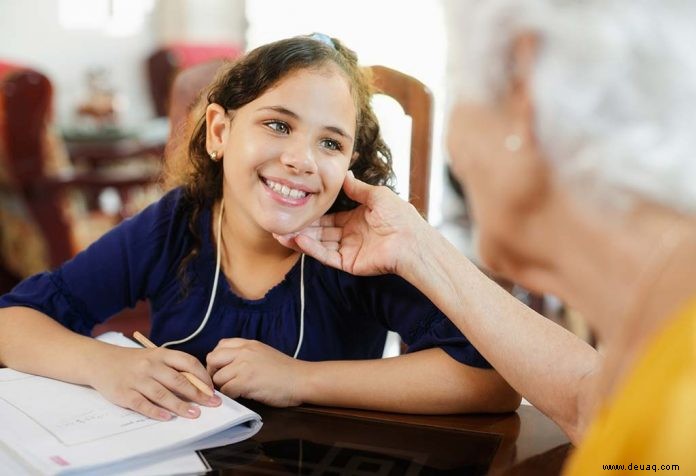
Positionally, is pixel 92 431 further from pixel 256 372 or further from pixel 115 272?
pixel 115 272

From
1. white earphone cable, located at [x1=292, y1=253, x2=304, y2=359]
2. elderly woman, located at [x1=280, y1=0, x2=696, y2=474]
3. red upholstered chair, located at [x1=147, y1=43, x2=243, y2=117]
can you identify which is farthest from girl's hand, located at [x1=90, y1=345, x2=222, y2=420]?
red upholstered chair, located at [x1=147, y1=43, x2=243, y2=117]

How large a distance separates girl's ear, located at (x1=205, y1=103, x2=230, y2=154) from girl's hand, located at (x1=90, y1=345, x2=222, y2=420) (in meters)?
0.42

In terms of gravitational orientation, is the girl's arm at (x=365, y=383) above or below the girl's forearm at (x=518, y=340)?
below

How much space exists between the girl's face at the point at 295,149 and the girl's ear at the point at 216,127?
0.08 meters

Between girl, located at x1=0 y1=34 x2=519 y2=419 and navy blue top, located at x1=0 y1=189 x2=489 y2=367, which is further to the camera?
navy blue top, located at x1=0 y1=189 x2=489 y2=367

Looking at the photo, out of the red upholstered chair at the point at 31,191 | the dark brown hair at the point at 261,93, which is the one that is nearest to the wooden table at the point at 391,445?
the dark brown hair at the point at 261,93

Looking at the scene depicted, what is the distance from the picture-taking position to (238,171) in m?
1.25

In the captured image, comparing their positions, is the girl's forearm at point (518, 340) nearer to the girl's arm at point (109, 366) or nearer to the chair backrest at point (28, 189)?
the girl's arm at point (109, 366)

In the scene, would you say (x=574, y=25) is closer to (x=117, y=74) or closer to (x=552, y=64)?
(x=552, y=64)

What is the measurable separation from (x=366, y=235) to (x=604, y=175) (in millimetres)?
686

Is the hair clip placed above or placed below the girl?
above

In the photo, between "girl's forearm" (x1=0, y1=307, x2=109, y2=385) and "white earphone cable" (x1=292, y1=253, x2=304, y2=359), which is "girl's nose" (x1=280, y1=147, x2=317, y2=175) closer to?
"white earphone cable" (x1=292, y1=253, x2=304, y2=359)

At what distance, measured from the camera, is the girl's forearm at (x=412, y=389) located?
1.01 metres

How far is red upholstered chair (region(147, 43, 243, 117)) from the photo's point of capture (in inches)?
191
